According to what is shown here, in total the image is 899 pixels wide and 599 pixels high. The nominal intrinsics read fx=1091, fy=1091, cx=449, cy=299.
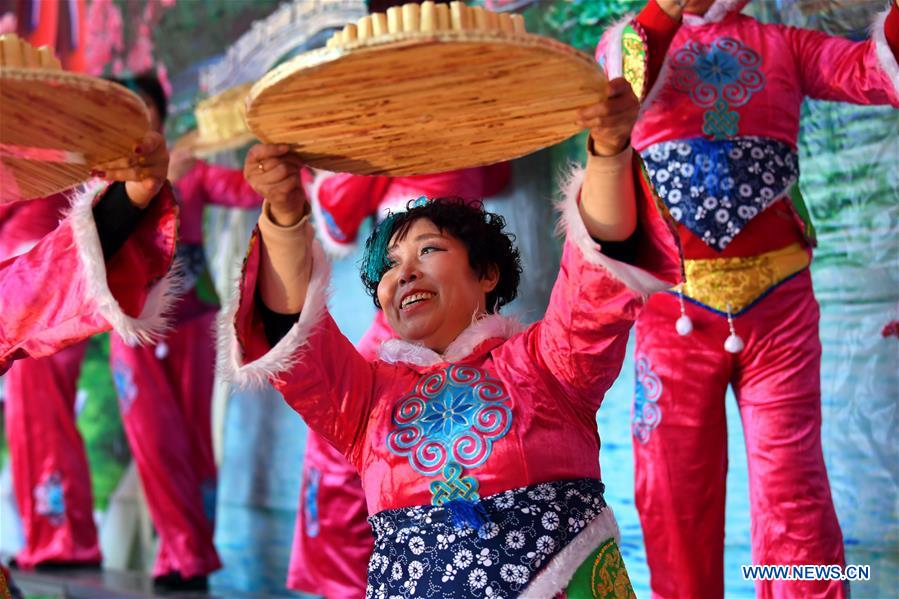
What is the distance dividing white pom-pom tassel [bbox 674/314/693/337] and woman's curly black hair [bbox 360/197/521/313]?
404mm

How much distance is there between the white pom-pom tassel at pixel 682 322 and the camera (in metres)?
2.06

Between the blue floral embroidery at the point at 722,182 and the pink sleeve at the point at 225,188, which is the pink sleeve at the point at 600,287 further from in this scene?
the pink sleeve at the point at 225,188

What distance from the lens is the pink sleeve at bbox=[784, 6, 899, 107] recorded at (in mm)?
1934

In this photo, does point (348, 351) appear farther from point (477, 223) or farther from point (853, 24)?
point (853, 24)

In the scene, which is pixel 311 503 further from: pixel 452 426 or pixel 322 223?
pixel 452 426

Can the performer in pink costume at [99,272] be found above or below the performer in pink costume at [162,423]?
above

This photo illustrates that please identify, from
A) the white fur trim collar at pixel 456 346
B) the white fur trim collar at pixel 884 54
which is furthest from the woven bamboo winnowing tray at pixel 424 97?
the white fur trim collar at pixel 884 54

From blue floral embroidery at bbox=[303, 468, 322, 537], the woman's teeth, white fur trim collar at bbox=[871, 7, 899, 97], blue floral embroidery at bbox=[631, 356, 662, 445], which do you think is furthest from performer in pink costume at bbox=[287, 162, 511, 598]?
white fur trim collar at bbox=[871, 7, 899, 97]

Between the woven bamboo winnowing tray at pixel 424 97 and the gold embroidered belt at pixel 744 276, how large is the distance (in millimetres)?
672

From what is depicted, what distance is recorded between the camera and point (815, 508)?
78.4 inches

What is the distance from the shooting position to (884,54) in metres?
1.92

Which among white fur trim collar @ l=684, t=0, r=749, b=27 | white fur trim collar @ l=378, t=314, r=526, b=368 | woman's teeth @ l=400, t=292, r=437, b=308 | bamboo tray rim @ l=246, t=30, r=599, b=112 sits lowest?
white fur trim collar @ l=378, t=314, r=526, b=368

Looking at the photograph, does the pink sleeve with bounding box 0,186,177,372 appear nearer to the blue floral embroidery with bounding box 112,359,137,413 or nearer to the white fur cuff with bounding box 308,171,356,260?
the white fur cuff with bounding box 308,171,356,260

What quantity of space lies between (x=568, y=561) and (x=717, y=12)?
1.23m
